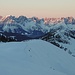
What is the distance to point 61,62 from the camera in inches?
1240

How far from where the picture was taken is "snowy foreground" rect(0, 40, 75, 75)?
20958 millimetres

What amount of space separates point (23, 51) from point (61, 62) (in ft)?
15.9

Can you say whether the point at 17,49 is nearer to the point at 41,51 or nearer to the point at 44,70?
the point at 41,51

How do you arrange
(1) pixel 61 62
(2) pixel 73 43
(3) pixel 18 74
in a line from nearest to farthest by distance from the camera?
1. (3) pixel 18 74
2. (1) pixel 61 62
3. (2) pixel 73 43

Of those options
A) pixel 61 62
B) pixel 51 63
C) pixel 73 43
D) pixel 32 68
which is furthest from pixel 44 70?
pixel 73 43

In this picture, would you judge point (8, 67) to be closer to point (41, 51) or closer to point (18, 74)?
point (18, 74)

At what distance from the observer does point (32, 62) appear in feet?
85.4

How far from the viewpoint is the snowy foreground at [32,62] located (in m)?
21.0

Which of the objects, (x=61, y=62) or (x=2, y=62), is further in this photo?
(x=61, y=62)

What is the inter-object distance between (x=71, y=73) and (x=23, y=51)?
5743 mm

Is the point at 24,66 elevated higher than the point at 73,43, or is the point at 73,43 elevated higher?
the point at 24,66

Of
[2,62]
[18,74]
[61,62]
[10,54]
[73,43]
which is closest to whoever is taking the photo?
[18,74]

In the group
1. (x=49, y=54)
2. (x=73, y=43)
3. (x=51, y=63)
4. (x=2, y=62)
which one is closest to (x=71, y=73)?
(x=51, y=63)

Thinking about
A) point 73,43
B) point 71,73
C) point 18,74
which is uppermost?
point 18,74
